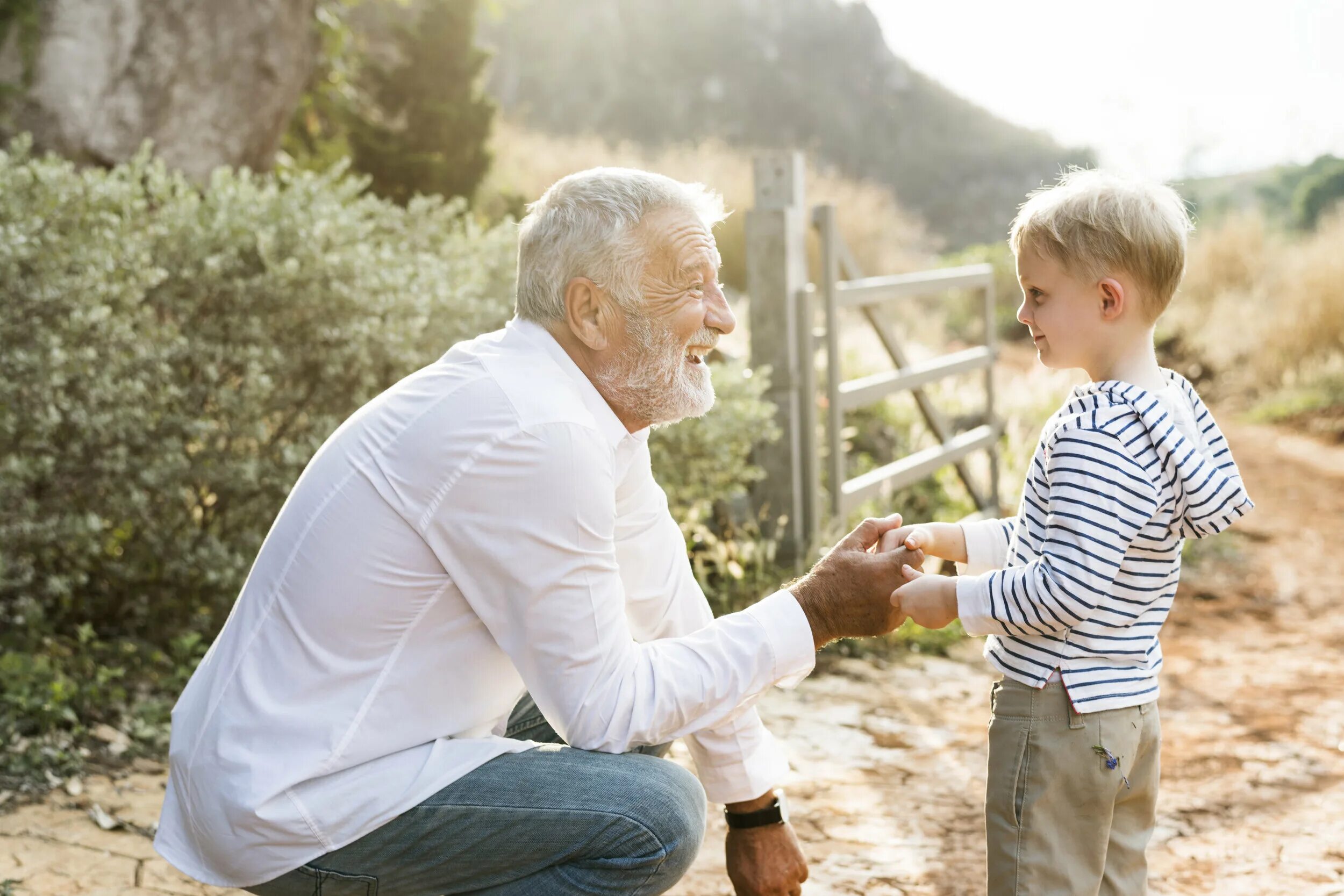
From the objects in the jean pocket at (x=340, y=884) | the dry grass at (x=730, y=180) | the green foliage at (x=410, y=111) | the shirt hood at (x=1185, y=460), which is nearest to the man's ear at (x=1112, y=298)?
the shirt hood at (x=1185, y=460)

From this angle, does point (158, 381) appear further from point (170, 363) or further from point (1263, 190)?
point (1263, 190)

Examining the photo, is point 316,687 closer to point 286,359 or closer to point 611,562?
point 611,562

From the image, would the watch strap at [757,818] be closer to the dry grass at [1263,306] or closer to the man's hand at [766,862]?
the man's hand at [766,862]

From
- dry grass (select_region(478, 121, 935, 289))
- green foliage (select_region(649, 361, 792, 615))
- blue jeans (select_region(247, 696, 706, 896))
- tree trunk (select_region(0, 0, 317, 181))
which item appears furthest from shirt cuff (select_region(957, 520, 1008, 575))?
dry grass (select_region(478, 121, 935, 289))

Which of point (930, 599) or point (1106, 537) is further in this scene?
point (930, 599)

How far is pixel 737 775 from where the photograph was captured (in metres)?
2.20

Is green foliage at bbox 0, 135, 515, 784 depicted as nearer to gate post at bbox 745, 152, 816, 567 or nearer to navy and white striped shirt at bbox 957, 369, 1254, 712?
gate post at bbox 745, 152, 816, 567

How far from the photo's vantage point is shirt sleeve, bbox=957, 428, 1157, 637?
1.76 metres

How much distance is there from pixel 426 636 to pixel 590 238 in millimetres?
699

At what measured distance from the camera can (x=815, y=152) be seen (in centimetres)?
3803

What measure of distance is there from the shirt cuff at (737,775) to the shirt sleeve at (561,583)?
0.36 metres

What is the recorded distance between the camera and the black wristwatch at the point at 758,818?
221 cm

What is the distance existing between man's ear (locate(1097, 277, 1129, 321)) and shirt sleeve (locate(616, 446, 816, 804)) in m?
0.84

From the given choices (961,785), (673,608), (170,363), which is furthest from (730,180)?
(673,608)
